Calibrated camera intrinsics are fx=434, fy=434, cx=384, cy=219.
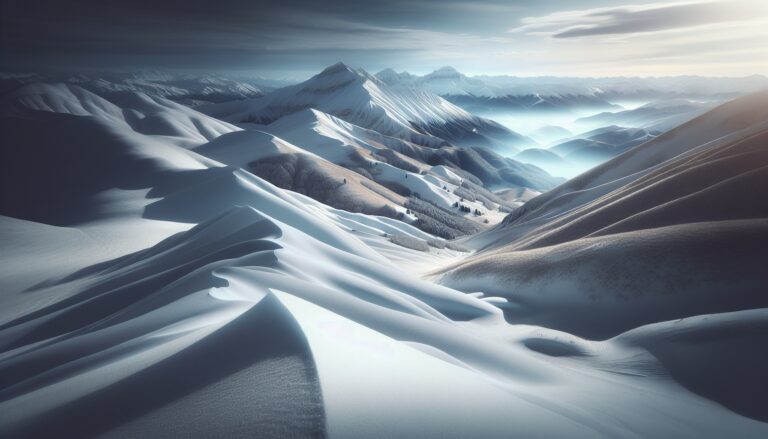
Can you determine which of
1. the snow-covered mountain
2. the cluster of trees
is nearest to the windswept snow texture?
the snow-covered mountain

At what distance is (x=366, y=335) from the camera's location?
12180mm

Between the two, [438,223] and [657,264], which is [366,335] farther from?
[438,223]

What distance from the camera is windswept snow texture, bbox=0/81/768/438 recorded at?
8.66m

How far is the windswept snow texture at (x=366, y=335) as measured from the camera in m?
8.66

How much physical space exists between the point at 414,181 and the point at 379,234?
88487 mm

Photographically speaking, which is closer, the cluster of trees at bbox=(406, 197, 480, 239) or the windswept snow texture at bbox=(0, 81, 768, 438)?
the windswept snow texture at bbox=(0, 81, 768, 438)

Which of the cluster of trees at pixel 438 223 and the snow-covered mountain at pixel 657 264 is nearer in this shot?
the snow-covered mountain at pixel 657 264

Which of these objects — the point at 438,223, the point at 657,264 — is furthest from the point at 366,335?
the point at 438,223

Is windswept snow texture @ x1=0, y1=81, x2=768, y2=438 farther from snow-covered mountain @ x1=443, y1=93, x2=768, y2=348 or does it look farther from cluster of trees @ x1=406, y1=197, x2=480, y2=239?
cluster of trees @ x1=406, y1=197, x2=480, y2=239

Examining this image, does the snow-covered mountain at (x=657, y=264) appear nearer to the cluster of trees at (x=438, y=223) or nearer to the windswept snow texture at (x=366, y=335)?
the windswept snow texture at (x=366, y=335)

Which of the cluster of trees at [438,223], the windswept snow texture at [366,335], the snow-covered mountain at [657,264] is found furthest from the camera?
the cluster of trees at [438,223]

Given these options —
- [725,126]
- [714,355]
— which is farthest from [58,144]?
[725,126]

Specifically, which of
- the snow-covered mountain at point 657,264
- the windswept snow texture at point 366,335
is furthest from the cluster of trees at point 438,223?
the snow-covered mountain at point 657,264

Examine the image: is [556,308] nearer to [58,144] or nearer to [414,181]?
[58,144]
